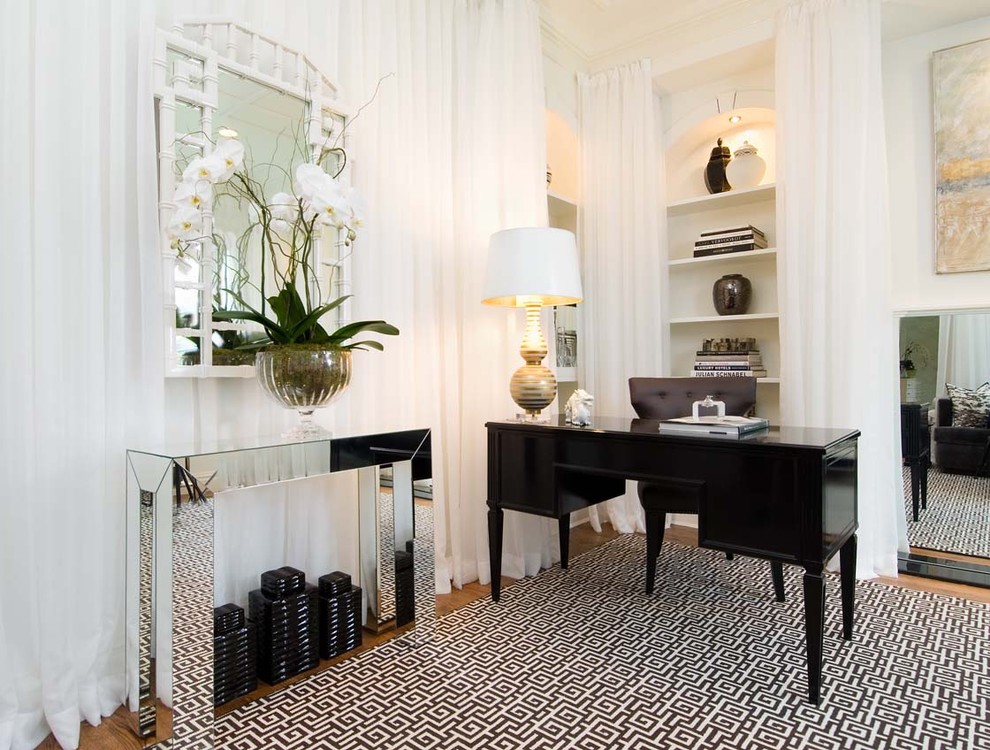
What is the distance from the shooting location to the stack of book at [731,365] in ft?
11.2

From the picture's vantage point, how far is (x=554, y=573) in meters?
2.80

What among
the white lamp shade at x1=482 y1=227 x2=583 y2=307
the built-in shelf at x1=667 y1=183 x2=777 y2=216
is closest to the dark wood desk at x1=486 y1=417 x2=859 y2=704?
the white lamp shade at x1=482 y1=227 x2=583 y2=307

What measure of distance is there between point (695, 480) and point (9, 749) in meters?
1.95

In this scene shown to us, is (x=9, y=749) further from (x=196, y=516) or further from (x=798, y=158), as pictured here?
(x=798, y=158)

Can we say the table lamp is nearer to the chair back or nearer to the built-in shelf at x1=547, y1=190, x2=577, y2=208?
the chair back

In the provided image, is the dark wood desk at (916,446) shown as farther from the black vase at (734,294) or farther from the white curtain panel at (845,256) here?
the black vase at (734,294)

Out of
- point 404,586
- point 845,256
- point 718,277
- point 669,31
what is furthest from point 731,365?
point 404,586

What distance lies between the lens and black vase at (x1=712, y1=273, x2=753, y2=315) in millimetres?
3471

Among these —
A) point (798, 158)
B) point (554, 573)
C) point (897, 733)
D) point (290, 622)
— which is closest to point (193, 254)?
point (290, 622)

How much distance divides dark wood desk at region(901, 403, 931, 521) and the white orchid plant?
103 inches

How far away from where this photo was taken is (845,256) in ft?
9.23

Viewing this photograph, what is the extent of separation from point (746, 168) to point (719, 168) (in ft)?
0.52

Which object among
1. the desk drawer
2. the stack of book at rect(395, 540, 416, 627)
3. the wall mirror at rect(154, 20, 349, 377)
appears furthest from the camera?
the desk drawer

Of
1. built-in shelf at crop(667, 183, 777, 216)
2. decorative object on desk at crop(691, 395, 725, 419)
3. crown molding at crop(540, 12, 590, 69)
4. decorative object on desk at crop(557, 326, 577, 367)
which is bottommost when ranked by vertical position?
decorative object on desk at crop(691, 395, 725, 419)
